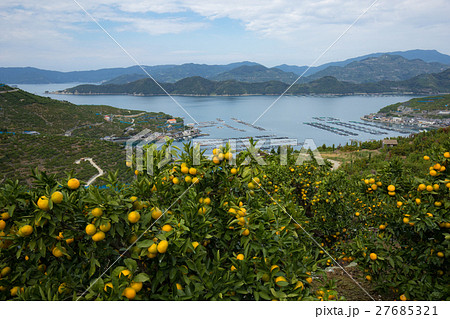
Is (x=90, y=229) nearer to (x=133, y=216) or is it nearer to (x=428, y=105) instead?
(x=133, y=216)

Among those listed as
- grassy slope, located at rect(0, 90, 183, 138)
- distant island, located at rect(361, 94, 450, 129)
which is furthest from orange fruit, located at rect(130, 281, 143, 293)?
distant island, located at rect(361, 94, 450, 129)

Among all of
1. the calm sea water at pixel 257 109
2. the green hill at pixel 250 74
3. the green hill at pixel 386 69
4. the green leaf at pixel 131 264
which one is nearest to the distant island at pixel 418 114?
the calm sea water at pixel 257 109

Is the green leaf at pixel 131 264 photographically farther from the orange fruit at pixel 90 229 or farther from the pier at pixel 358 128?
the pier at pixel 358 128

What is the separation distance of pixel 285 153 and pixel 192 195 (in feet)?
12.8

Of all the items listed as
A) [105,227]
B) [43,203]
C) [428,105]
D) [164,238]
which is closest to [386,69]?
[428,105]

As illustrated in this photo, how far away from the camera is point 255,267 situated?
5.17ft

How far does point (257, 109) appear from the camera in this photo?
1611cm

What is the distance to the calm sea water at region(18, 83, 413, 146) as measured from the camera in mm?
12495

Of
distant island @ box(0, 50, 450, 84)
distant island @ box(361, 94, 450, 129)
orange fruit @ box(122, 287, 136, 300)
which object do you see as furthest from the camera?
distant island @ box(361, 94, 450, 129)

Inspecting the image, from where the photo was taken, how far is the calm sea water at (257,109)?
12.5 m

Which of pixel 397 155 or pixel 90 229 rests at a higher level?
pixel 90 229

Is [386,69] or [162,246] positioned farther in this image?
[386,69]

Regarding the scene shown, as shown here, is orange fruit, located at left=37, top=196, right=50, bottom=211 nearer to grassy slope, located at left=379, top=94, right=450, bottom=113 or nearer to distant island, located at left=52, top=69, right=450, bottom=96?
distant island, located at left=52, top=69, right=450, bottom=96
